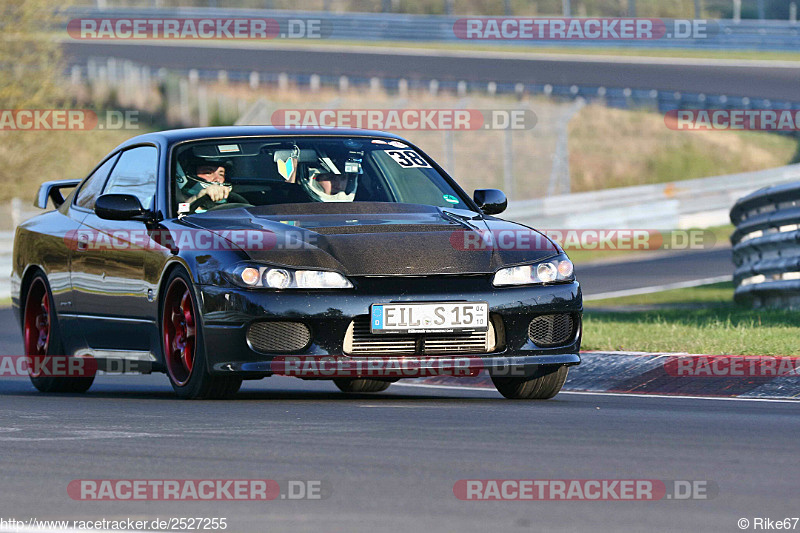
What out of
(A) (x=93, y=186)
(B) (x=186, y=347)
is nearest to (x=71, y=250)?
(A) (x=93, y=186)

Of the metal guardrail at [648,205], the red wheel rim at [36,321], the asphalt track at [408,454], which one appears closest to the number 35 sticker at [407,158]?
the asphalt track at [408,454]

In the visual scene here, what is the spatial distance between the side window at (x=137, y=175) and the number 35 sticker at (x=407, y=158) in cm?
137

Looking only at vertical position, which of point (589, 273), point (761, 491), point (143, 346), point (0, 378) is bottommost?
point (589, 273)

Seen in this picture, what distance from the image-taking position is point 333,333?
7.96 metres

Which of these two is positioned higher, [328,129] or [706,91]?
[328,129]

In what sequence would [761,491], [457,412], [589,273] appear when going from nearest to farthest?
1. [761,491]
2. [457,412]
3. [589,273]

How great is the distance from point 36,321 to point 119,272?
1.47 meters

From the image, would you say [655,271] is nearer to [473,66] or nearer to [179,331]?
[179,331]

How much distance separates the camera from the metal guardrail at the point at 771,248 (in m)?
14.3

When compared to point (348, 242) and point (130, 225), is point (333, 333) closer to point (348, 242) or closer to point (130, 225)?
point (348, 242)

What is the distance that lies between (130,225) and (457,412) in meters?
Result: 2.56

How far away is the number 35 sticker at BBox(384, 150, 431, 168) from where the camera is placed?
31.3ft

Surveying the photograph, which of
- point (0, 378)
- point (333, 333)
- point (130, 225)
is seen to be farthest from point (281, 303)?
point (0, 378)

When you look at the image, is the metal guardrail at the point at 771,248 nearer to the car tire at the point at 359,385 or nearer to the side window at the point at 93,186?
the car tire at the point at 359,385
